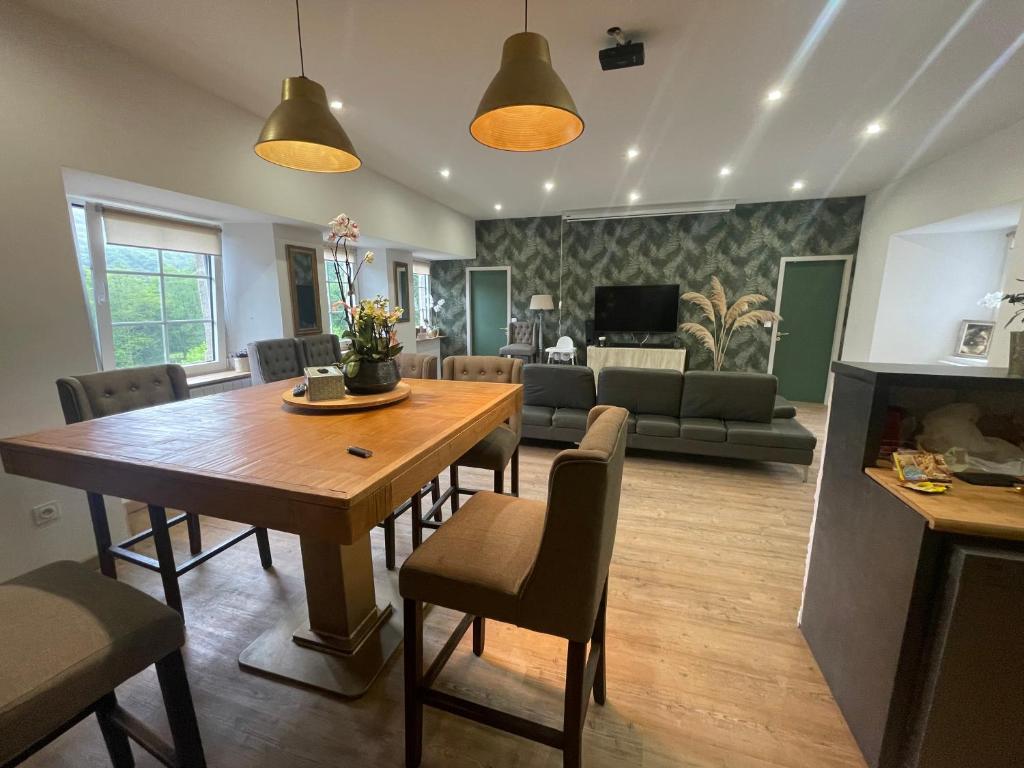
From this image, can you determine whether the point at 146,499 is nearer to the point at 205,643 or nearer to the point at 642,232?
the point at 205,643

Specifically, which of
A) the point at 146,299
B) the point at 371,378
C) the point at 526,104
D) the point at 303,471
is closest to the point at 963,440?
the point at 526,104

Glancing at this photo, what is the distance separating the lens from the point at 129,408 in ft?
6.18

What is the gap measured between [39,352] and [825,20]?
416 centimetres

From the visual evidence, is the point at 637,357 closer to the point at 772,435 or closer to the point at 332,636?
the point at 772,435

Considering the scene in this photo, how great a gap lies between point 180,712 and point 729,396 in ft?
12.0

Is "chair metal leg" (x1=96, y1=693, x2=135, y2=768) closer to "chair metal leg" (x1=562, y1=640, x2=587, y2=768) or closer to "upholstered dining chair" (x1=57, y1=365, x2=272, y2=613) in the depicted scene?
"upholstered dining chair" (x1=57, y1=365, x2=272, y2=613)

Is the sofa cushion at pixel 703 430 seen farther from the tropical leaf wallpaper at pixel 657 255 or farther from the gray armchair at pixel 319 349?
the tropical leaf wallpaper at pixel 657 255

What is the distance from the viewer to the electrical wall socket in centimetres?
198

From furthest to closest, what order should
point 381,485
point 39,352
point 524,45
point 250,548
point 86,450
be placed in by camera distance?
1. point 250,548
2. point 39,352
3. point 524,45
4. point 86,450
5. point 381,485

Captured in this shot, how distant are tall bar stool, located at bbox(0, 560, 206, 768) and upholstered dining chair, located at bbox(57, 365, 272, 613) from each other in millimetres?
536

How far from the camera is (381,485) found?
3.19 ft

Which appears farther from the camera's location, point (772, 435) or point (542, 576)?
point (772, 435)

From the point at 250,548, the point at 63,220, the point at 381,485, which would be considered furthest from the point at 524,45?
the point at 250,548

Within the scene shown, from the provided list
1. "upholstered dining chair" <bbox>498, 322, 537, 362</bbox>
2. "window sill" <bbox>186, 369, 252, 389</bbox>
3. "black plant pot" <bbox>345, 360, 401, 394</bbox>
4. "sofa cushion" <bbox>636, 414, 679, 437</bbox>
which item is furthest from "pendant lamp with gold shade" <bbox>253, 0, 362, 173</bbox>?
"upholstered dining chair" <bbox>498, 322, 537, 362</bbox>
